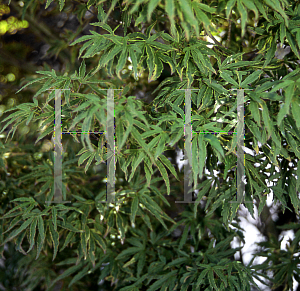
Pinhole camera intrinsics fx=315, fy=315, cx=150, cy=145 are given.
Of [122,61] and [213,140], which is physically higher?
[122,61]

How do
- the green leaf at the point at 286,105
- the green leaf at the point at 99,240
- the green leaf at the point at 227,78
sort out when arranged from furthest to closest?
the green leaf at the point at 99,240 < the green leaf at the point at 227,78 < the green leaf at the point at 286,105

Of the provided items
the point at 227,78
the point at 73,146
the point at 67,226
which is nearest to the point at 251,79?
the point at 227,78

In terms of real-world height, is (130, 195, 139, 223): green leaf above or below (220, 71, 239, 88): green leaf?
below

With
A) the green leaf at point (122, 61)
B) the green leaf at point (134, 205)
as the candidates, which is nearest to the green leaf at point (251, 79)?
the green leaf at point (122, 61)

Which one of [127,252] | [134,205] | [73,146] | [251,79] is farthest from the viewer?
[73,146]

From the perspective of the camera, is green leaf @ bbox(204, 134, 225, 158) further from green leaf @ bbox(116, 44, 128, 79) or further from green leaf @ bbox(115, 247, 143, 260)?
green leaf @ bbox(115, 247, 143, 260)

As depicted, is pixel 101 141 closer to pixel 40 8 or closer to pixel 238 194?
pixel 238 194

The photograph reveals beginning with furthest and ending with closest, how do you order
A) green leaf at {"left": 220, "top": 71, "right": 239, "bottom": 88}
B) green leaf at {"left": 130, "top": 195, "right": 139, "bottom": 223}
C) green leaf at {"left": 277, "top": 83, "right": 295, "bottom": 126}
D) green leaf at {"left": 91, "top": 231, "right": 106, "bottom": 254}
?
green leaf at {"left": 91, "top": 231, "right": 106, "bottom": 254}
green leaf at {"left": 130, "top": 195, "right": 139, "bottom": 223}
green leaf at {"left": 220, "top": 71, "right": 239, "bottom": 88}
green leaf at {"left": 277, "top": 83, "right": 295, "bottom": 126}

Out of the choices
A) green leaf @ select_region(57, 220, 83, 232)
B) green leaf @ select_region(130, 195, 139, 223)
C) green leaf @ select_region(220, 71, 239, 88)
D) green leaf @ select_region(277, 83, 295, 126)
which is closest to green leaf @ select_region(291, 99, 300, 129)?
green leaf @ select_region(277, 83, 295, 126)

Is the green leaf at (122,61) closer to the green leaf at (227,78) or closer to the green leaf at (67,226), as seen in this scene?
the green leaf at (227,78)

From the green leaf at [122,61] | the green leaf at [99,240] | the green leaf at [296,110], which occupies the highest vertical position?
the green leaf at [122,61]

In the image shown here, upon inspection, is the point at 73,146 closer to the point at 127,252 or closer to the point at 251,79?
Answer: the point at 127,252

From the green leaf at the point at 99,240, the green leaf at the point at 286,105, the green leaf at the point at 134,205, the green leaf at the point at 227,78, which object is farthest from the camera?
the green leaf at the point at 99,240

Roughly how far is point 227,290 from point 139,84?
844mm
